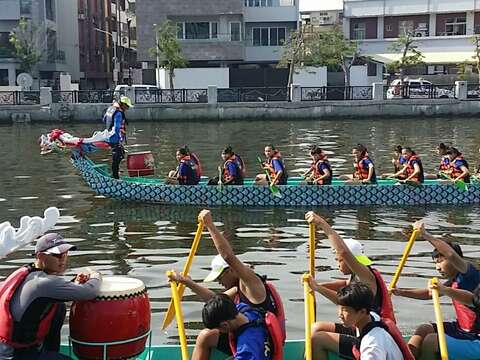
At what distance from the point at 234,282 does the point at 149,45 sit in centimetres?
5200

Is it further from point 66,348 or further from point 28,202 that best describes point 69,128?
point 66,348

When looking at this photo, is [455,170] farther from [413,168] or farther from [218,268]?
[218,268]

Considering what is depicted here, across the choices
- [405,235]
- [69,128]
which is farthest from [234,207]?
[69,128]

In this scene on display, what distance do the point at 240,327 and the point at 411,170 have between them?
462 inches

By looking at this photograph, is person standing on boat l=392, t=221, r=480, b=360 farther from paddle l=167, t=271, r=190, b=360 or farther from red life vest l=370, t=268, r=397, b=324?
paddle l=167, t=271, r=190, b=360

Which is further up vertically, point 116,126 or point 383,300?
point 116,126

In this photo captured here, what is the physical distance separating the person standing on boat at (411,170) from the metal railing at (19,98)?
31.2m

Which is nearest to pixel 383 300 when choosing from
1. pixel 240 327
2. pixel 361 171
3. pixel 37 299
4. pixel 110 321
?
pixel 240 327

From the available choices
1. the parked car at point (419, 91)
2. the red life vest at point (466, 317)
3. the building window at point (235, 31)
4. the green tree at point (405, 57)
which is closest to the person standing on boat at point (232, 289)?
the red life vest at point (466, 317)

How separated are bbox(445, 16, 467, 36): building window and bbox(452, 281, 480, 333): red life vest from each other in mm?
56660

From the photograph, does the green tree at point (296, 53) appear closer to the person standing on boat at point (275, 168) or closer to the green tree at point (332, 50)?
the green tree at point (332, 50)

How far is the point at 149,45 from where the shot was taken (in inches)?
2232

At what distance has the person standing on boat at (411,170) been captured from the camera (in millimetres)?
16422

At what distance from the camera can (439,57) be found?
58.2 metres
